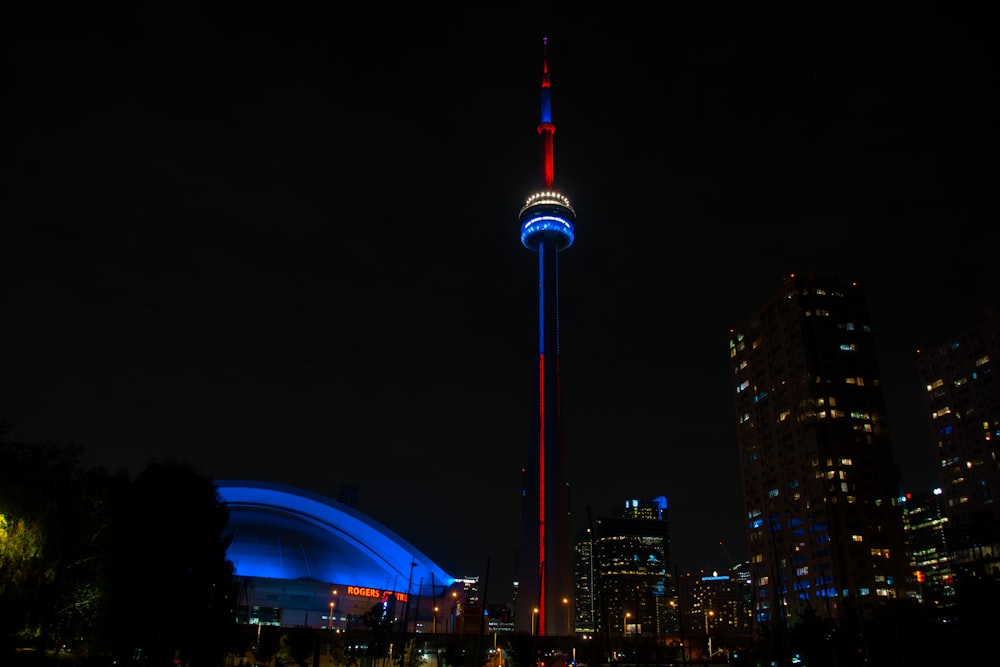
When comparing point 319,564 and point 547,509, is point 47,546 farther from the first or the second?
point 547,509

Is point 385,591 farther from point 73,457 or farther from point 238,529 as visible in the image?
point 73,457

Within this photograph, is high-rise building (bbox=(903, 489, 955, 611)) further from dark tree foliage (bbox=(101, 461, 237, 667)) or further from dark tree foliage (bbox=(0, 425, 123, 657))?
dark tree foliage (bbox=(0, 425, 123, 657))

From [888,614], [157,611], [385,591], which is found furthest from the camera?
[385,591]

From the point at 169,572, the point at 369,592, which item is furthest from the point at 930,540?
the point at 169,572

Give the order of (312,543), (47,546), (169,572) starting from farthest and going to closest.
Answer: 1. (312,543)
2. (169,572)
3. (47,546)

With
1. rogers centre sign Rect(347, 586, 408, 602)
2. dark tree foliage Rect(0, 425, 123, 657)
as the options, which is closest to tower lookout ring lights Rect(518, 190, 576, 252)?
rogers centre sign Rect(347, 586, 408, 602)

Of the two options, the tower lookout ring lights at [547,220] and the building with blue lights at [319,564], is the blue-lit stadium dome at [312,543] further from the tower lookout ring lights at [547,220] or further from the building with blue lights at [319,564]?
the tower lookout ring lights at [547,220]

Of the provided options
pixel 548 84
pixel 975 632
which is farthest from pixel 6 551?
pixel 548 84
